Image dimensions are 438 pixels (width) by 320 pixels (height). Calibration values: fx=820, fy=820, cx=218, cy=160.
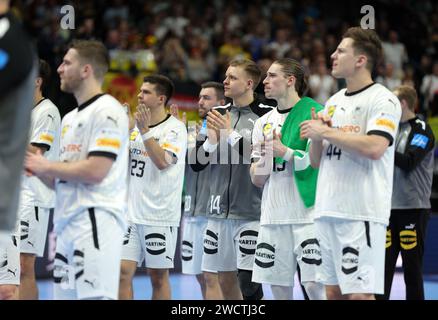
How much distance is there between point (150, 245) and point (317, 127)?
274 cm

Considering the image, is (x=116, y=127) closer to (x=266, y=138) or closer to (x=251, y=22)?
(x=266, y=138)

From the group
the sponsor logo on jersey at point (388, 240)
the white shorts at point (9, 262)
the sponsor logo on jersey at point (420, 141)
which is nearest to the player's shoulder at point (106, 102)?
the white shorts at point (9, 262)

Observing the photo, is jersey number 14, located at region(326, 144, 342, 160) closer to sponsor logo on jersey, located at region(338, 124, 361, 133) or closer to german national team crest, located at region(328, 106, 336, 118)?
sponsor logo on jersey, located at region(338, 124, 361, 133)

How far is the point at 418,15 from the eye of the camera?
21.0m

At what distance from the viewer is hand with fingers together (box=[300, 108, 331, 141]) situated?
631cm

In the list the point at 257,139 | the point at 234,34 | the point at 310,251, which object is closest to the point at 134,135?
the point at 257,139

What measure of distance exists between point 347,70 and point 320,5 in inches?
606

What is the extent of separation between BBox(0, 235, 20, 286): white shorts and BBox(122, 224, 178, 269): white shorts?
3.66 feet

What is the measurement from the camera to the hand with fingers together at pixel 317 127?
248 inches

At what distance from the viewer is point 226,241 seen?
8.46 meters

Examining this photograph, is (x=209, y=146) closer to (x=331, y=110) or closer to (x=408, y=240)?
(x=331, y=110)

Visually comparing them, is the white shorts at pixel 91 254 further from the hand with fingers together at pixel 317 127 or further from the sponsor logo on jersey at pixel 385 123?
the sponsor logo on jersey at pixel 385 123

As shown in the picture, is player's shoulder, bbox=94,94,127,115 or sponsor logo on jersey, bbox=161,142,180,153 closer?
player's shoulder, bbox=94,94,127,115

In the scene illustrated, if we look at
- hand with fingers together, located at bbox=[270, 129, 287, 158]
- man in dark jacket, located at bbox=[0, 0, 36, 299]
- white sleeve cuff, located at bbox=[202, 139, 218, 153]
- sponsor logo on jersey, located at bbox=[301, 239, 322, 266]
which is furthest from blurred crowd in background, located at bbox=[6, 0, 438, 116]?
man in dark jacket, located at bbox=[0, 0, 36, 299]
